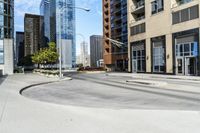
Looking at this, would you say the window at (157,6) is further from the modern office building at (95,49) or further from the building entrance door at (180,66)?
the modern office building at (95,49)

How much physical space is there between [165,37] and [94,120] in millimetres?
39945

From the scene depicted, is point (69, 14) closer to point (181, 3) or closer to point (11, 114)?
point (181, 3)

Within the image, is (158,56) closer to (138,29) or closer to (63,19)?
(138,29)

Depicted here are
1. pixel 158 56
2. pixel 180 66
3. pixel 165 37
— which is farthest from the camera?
pixel 158 56

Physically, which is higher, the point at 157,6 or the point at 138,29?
the point at 157,6

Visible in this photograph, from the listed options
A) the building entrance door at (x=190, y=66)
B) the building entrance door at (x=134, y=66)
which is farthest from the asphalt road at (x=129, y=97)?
the building entrance door at (x=134, y=66)

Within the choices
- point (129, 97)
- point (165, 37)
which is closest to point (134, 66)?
point (165, 37)

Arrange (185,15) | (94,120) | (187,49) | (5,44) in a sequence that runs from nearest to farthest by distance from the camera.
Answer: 1. (94,120)
2. (185,15)
3. (187,49)
4. (5,44)

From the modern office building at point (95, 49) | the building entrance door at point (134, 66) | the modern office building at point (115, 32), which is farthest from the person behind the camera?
the modern office building at point (95, 49)

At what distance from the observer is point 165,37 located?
47656 mm

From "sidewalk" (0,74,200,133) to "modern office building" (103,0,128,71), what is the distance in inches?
2754

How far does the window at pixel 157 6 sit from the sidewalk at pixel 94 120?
40.4 meters

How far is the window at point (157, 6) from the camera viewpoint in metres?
49.4

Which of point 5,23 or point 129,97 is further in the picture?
point 5,23
